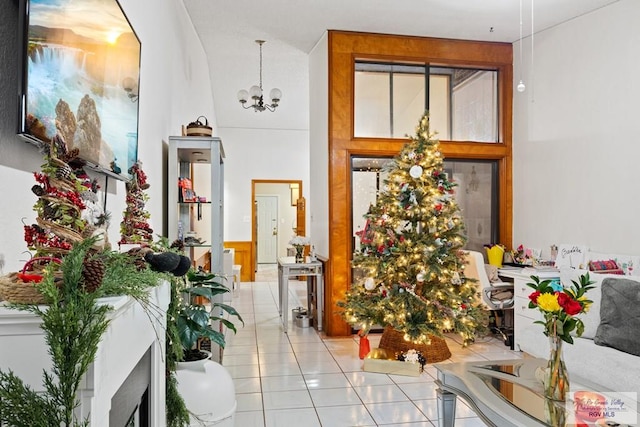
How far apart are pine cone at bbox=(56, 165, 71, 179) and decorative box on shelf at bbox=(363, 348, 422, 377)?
10.6 ft

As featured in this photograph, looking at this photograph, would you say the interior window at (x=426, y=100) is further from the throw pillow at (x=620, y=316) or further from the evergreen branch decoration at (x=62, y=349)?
the evergreen branch decoration at (x=62, y=349)

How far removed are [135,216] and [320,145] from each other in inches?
140

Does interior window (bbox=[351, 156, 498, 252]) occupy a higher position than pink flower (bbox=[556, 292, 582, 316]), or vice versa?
interior window (bbox=[351, 156, 498, 252])

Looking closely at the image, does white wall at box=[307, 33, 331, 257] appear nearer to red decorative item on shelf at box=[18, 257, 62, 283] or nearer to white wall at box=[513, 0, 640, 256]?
white wall at box=[513, 0, 640, 256]

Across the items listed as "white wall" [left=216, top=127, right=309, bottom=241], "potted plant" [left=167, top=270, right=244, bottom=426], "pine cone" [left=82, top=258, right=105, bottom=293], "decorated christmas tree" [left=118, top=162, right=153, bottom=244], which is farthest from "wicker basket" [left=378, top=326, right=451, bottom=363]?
A: "white wall" [left=216, top=127, right=309, bottom=241]

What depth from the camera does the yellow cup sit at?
16.5 feet

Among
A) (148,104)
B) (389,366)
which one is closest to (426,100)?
(389,366)

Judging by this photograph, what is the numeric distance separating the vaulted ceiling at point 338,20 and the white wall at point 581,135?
31cm

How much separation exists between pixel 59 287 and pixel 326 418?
2350 millimetres

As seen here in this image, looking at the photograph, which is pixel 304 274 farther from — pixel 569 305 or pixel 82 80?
pixel 82 80

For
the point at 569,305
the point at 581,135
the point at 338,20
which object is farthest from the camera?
the point at 338,20

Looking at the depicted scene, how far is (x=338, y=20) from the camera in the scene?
4684 mm

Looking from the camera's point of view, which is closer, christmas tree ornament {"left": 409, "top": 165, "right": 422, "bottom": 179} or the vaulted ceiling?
christmas tree ornament {"left": 409, "top": 165, "right": 422, "bottom": 179}

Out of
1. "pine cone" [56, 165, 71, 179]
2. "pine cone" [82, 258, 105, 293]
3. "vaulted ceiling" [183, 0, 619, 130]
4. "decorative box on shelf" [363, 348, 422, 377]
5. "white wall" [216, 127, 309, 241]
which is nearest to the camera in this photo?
"pine cone" [82, 258, 105, 293]
